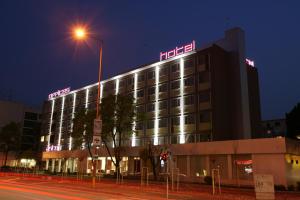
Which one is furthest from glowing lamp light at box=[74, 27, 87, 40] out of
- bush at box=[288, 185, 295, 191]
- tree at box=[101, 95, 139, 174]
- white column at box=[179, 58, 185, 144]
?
white column at box=[179, 58, 185, 144]

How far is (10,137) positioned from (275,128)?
81.9 metres

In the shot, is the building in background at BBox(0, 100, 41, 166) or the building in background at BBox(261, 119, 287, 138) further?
the building in background at BBox(0, 100, 41, 166)

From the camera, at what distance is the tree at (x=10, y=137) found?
90.1m

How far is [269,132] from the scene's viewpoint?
108375mm

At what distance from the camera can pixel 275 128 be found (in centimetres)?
10819

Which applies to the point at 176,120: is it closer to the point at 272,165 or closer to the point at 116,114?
the point at 116,114

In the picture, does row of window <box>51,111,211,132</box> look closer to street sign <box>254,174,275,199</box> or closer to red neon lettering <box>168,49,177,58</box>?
red neon lettering <box>168,49,177,58</box>

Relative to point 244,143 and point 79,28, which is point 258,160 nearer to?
point 244,143

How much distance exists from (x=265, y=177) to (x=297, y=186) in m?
19.8

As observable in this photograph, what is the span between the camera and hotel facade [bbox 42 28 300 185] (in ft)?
155

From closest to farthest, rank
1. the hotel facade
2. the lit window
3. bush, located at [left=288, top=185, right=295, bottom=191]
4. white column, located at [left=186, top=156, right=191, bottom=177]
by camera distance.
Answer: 1. bush, located at [left=288, top=185, right=295, bottom=191]
2. white column, located at [left=186, top=156, right=191, bottom=177]
3. the hotel facade
4. the lit window

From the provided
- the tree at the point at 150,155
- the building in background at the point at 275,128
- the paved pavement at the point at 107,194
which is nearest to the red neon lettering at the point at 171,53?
the tree at the point at 150,155

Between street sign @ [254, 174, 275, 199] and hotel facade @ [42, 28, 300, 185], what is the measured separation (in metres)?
21.9

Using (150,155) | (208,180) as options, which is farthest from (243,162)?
(150,155)
